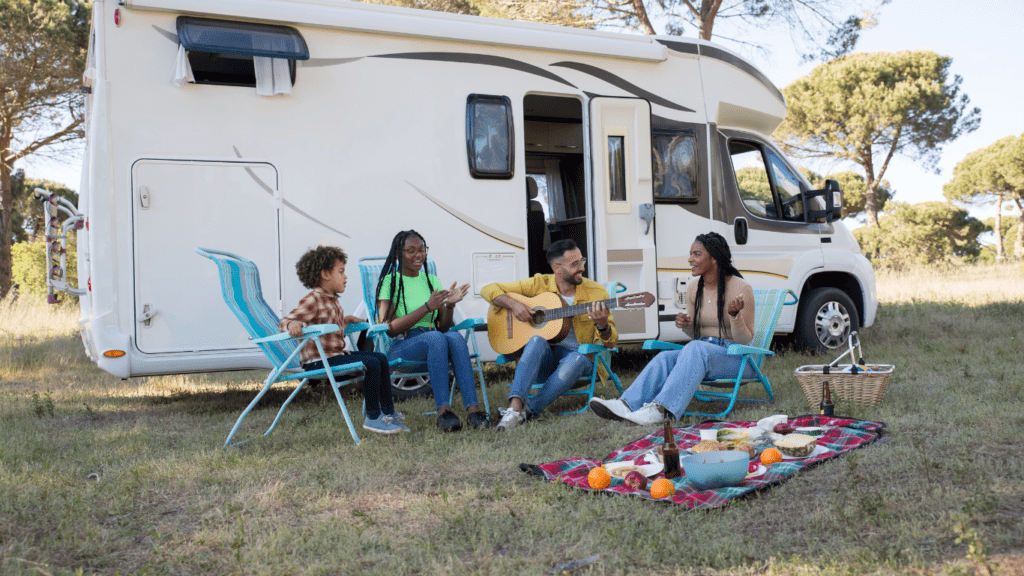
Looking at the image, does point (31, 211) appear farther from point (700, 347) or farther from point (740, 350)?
point (740, 350)

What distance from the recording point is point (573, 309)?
4371 millimetres

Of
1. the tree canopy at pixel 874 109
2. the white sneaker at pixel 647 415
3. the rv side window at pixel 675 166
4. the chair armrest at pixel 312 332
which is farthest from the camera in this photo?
the tree canopy at pixel 874 109

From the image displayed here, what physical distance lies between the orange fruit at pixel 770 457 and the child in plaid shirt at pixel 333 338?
174cm

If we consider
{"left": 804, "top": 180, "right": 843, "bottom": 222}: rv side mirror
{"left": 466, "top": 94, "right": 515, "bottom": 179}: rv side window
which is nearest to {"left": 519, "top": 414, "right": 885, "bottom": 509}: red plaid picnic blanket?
{"left": 466, "top": 94, "right": 515, "bottom": 179}: rv side window

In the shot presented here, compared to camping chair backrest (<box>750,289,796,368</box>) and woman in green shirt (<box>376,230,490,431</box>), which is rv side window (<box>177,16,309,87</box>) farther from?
camping chair backrest (<box>750,289,796,368</box>)

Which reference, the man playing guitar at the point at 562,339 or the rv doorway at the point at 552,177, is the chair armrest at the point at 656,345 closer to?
the man playing guitar at the point at 562,339

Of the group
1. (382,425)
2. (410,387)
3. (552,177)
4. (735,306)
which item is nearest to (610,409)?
(735,306)

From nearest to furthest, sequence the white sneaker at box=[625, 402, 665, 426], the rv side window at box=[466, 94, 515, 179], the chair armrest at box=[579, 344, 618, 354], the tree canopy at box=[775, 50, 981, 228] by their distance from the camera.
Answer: the white sneaker at box=[625, 402, 665, 426]
the chair armrest at box=[579, 344, 618, 354]
the rv side window at box=[466, 94, 515, 179]
the tree canopy at box=[775, 50, 981, 228]

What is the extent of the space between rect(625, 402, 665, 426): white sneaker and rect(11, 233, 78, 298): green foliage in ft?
40.2

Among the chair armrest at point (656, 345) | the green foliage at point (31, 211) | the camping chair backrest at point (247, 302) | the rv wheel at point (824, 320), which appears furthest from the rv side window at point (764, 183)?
the green foliage at point (31, 211)

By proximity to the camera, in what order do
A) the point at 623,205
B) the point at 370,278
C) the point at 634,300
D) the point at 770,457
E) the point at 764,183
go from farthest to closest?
the point at 764,183
the point at 623,205
the point at 370,278
the point at 634,300
the point at 770,457

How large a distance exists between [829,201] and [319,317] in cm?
415

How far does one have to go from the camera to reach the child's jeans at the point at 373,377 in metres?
3.94

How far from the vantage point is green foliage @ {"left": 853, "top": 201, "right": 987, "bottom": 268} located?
841 inches
